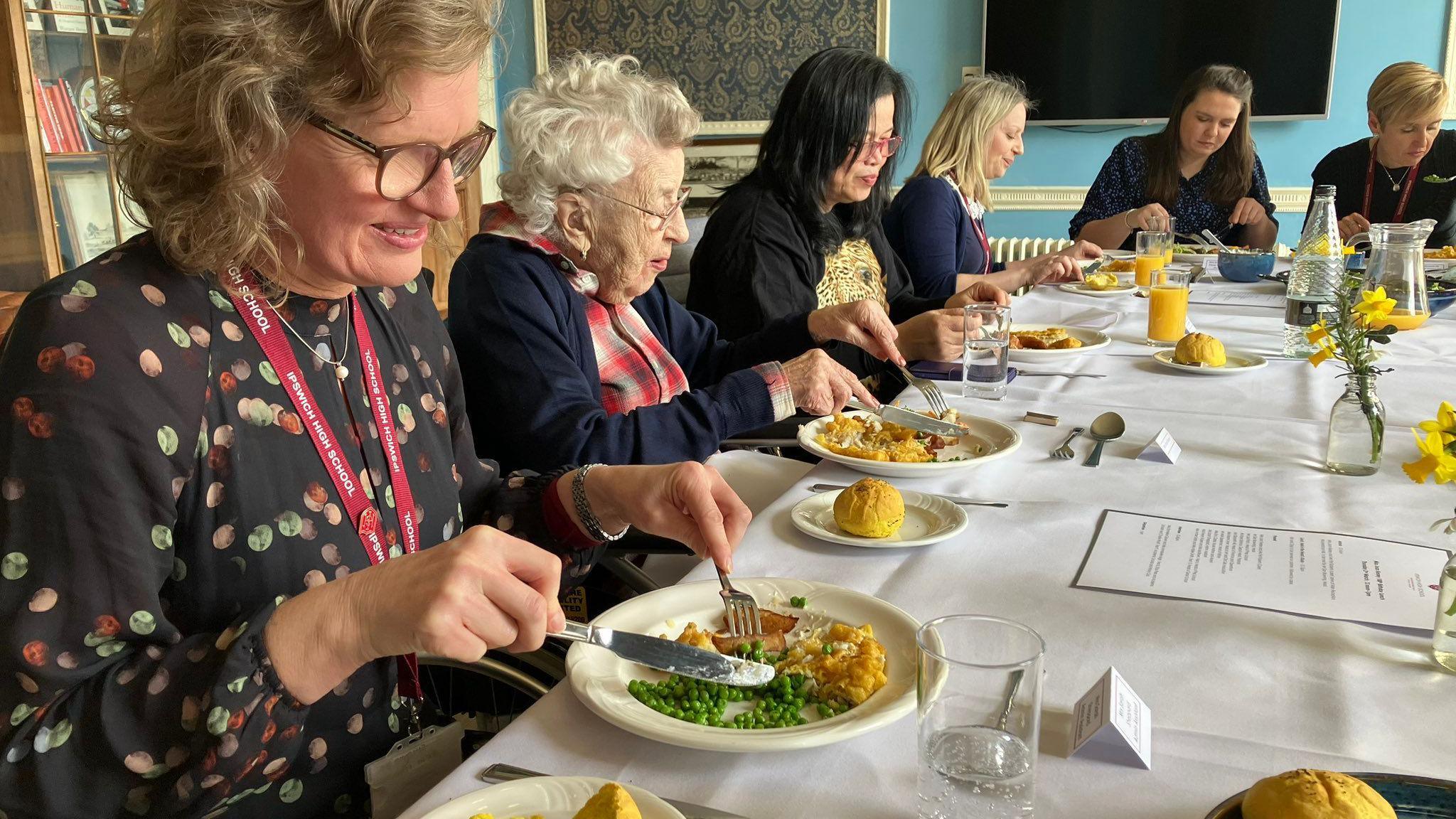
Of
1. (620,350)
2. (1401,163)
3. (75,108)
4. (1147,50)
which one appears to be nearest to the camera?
(620,350)

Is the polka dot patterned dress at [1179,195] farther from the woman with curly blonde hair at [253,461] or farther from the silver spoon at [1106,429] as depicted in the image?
the woman with curly blonde hair at [253,461]

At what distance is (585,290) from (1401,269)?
1.79 m

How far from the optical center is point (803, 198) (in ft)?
9.07

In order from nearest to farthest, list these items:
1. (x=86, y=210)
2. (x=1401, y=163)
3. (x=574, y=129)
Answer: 1. (x=574, y=129)
2. (x=86, y=210)
3. (x=1401, y=163)

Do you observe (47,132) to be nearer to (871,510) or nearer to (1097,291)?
(1097,291)

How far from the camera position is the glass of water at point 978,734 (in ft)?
2.20

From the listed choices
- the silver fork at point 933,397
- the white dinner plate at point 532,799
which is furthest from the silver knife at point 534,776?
the silver fork at point 933,397

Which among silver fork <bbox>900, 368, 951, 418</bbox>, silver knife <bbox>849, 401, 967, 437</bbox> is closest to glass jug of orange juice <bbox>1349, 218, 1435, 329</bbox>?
silver fork <bbox>900, 368, 951, 418</bbox>

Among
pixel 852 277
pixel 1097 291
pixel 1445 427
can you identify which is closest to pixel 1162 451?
pixel 1445 427

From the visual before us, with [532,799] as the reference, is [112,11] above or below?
above

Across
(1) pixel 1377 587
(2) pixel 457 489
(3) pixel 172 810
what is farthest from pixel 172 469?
(1) pixel 1377 587

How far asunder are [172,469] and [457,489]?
442 millimetres

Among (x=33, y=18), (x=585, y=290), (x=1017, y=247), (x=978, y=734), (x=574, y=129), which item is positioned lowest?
(x=1017, y=247)

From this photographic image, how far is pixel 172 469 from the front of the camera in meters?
0.93
